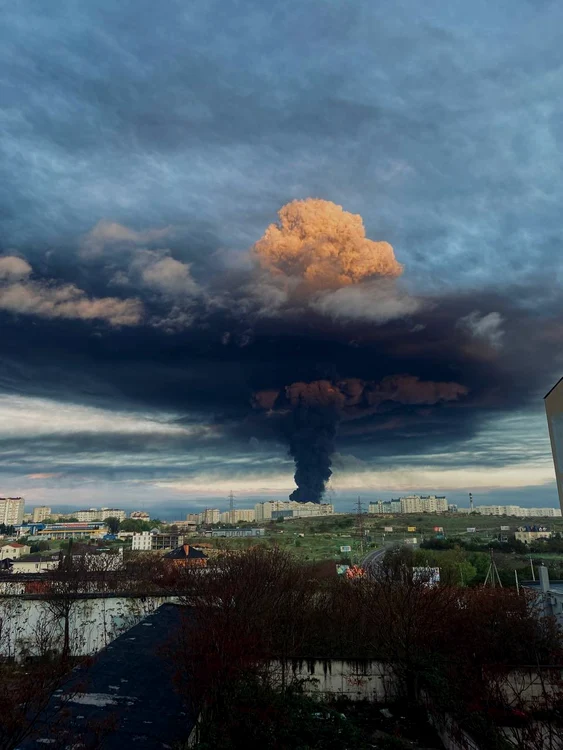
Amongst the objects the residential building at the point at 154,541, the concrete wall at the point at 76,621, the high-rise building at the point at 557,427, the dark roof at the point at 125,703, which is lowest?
the residential building at the point at 154,541

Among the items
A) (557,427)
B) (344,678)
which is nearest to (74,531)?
(344,678)

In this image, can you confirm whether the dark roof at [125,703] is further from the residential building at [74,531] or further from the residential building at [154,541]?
the residential building at [74,531]

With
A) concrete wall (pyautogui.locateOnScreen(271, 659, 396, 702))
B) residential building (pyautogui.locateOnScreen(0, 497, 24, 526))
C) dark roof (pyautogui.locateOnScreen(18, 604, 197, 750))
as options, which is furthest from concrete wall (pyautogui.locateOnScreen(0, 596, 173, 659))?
residential building (pyautogui.locateOnScreen(0, 497, 24, 526))

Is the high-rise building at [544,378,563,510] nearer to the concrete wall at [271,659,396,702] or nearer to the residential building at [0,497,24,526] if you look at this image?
the concrete wall at [271,659,396,702]

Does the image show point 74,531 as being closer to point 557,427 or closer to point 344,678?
point 344,678

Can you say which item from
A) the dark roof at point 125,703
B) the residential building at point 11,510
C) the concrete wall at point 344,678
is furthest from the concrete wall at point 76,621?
the residential building at point 11,510

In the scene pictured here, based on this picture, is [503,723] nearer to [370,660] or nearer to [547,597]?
[370,660]
